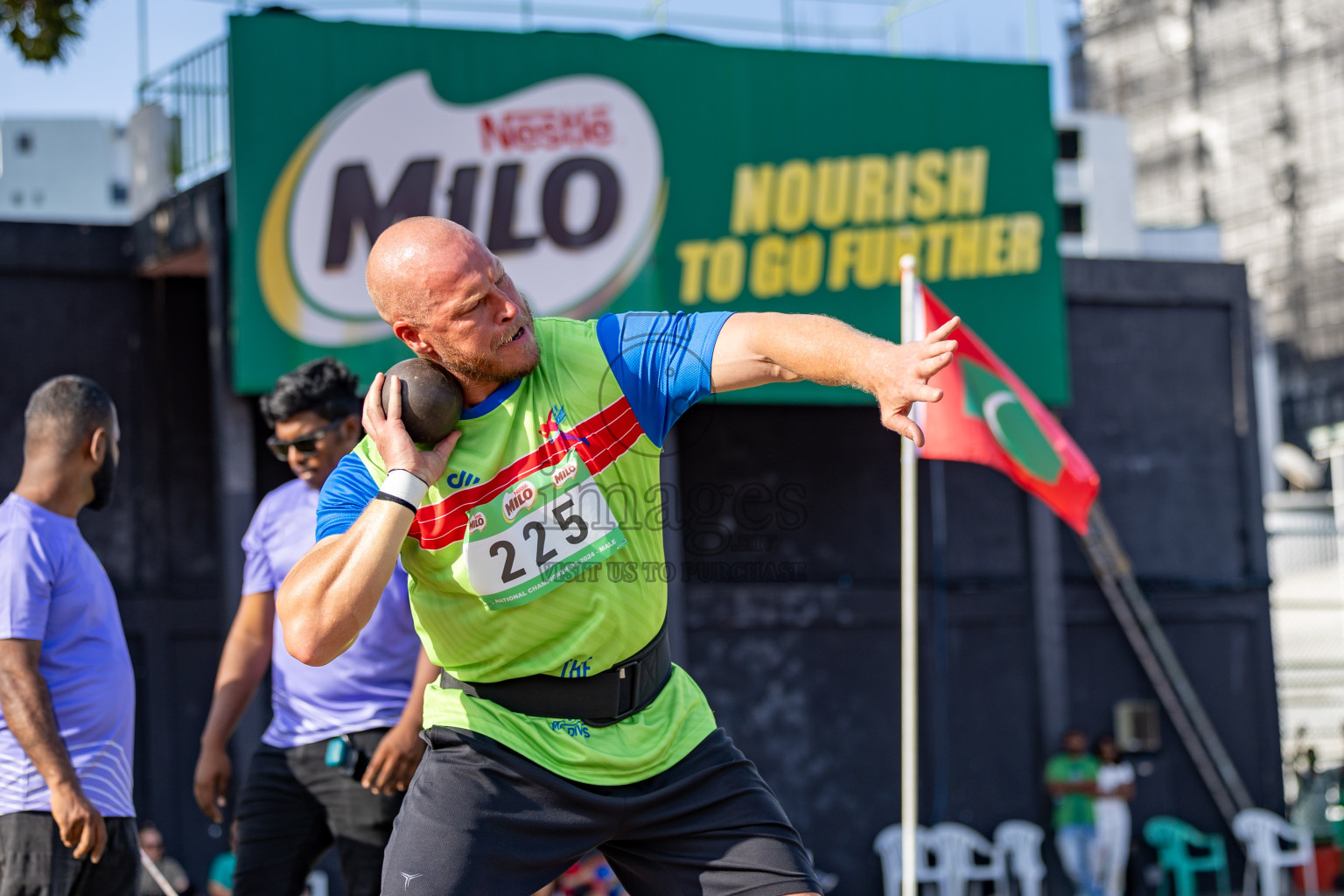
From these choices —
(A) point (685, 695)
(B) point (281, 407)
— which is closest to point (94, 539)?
(B) point (281, 407)

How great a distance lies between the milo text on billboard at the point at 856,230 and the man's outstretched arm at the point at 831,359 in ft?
28.0

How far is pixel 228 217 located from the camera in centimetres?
1100

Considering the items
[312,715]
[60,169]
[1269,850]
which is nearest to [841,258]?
[1269,850]

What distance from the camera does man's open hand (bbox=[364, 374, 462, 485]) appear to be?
3.00 meters

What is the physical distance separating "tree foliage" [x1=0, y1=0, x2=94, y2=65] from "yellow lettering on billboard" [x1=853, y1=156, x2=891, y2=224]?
6.17 m

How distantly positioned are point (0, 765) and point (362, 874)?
3.91ft

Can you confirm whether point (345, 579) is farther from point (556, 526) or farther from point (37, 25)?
point (37, 25)

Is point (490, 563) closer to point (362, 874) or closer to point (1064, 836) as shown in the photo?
point (362, 874)

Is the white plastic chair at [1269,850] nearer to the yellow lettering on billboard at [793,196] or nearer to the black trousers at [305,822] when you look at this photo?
the yellow lettering on billboard at [793,196]

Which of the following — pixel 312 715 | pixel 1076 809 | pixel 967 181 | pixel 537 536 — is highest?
pixel 967 181

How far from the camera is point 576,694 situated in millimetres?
3213

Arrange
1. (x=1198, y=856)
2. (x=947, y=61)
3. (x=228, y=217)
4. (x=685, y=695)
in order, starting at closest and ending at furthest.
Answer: (x=685, y=695) → (x=228, y=217) → (x=947, y=61) → (x=1198, y=856)

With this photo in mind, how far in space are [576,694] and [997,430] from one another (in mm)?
5750

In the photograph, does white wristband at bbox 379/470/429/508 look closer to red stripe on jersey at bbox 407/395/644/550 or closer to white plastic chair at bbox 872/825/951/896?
red stripe on jersey at bbox 407/395/644/550
